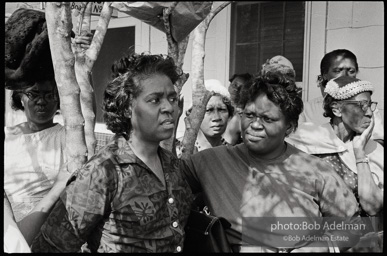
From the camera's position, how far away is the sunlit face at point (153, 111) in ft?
8.06

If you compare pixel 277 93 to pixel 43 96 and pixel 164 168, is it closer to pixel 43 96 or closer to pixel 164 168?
pixel 164 168

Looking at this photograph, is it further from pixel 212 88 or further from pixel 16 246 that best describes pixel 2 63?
pixel 212 88

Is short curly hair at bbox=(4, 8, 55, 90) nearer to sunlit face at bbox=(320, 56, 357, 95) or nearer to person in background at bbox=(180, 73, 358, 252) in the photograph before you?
person in background at bbox=(180, 73, 358, 252)

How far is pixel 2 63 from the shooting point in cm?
235

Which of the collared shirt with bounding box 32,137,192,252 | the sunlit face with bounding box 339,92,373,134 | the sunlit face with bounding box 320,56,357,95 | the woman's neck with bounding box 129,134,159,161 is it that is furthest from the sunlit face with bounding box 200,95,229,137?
the collared shirt with bounding box 32,137,192,252

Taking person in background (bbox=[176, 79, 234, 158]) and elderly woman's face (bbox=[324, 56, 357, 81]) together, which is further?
elderly woman's face (bbox=[324, 56, 357, 81])

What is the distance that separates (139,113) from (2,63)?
0.64 metres

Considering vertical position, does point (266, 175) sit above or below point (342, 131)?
below

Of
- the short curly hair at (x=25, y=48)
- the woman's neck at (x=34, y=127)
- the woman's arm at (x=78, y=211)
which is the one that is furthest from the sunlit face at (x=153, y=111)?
the woman's neck at (x=34, y=127)

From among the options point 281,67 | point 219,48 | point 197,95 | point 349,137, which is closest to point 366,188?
point 349,137

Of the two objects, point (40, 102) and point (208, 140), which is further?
point (208, 140)

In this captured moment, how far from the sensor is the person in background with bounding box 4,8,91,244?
279 cm

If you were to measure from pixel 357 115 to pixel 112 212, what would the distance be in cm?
176

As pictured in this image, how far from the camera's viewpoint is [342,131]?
340cm
